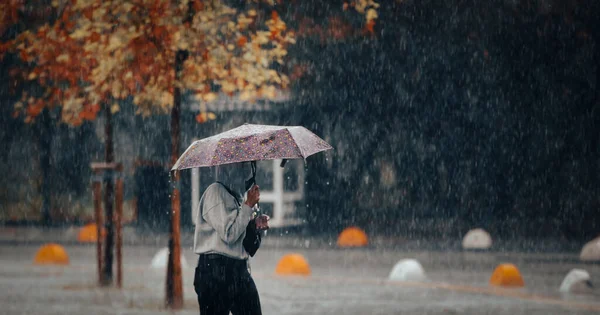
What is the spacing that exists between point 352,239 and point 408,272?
7.08 meters

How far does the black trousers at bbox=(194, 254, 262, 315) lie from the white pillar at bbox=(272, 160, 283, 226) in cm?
1985

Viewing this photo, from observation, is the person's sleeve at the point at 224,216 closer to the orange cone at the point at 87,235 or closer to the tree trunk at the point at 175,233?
the tree trunk at the point at 175,233

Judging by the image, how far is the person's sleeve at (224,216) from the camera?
769cm

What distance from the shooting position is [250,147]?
26.8 ft

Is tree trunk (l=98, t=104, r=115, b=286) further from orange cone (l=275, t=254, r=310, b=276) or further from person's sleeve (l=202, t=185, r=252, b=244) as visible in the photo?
person's sleeve (l=202, t=185, r=252, b=244)

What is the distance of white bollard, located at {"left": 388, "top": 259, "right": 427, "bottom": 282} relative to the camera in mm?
16719

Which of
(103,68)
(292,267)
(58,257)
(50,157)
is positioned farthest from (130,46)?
(50,157)

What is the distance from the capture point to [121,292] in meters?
15.2

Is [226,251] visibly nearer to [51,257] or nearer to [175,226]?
[175,226]

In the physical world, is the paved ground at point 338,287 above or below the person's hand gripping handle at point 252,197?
below

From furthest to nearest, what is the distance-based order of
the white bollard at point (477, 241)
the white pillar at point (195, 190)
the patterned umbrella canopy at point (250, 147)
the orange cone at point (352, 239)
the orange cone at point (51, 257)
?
the white pillar at point (195, 190)
the orange cone at point (352, 239)
the white bollard at point (477, 241)
the orange cone at point (51, 257)
the patterned umbrella canopy at point (250, 147)

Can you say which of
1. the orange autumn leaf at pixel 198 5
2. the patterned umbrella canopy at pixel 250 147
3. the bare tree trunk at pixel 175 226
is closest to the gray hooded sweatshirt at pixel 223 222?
the patterned umbrella canopy at pixel 250 147

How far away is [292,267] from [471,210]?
9.44m

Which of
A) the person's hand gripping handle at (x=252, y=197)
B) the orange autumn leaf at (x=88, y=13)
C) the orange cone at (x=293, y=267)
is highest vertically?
the orange autumn leaf at (x=88, y=13)
